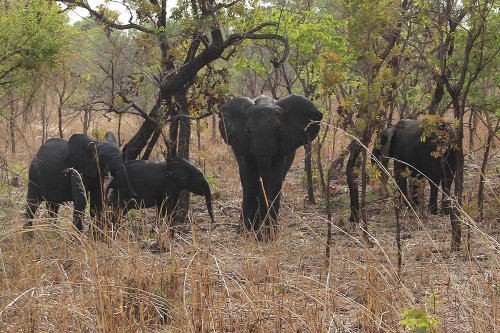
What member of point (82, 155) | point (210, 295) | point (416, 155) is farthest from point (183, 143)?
point (210, 295)

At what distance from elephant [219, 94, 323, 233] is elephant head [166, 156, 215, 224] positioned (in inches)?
19.6

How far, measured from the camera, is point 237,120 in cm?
984

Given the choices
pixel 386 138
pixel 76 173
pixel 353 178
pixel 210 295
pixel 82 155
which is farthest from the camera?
pixel 386 138

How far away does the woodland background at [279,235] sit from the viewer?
4289mm

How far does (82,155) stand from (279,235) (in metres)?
3.18

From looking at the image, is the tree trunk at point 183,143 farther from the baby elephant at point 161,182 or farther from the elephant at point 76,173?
the elephant at point 76,173

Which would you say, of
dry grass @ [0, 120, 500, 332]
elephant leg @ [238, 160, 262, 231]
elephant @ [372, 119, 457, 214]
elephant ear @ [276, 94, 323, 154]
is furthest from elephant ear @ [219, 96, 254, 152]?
dry grass @ [0, 120, 500, 332]

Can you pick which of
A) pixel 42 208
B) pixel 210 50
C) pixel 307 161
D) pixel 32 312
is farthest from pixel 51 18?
pixel 32 312

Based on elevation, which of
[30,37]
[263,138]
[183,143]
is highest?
[30,37]

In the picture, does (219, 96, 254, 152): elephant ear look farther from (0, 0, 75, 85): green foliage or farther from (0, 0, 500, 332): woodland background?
(0, 0, 75, 85): green foliage

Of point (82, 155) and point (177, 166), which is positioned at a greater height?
point (82, 155)

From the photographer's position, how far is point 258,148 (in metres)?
9.26

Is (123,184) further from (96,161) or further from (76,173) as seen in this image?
(76,173)

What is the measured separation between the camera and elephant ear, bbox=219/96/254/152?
9664 mm
